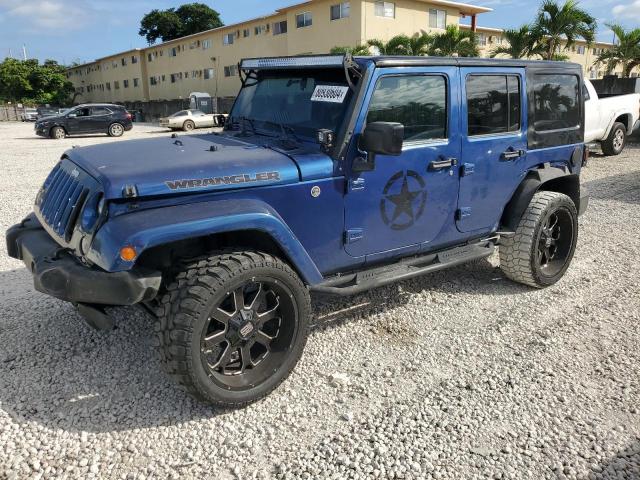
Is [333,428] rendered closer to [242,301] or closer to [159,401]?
[242,301]

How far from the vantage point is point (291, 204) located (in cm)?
318

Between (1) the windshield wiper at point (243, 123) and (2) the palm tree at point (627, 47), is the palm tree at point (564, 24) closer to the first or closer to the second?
(2) the palm tree at point (627, 47)

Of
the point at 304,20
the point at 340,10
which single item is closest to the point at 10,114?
the point at 304,20

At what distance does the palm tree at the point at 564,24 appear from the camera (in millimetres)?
19312

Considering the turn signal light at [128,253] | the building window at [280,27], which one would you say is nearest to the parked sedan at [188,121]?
the building window at [280,27]

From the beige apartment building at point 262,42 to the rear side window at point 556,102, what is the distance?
25.2 metres

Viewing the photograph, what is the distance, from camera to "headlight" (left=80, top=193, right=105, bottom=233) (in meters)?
2.81

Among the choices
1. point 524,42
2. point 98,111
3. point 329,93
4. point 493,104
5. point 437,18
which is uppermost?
point 437,18

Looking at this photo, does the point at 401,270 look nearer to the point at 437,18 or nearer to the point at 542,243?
the point at 542,243

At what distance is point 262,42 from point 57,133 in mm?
17488

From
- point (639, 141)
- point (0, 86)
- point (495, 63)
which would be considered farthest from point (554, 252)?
point (0, 86)

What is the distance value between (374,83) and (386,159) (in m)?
0.51

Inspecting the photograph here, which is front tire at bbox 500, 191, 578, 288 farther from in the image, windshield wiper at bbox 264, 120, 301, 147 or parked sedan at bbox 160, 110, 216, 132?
parked sedan at bbox 160, 110, 216, 132

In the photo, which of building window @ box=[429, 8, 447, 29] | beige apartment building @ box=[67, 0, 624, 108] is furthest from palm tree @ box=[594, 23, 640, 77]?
building window @ box=[429, 8, 447, 29]
